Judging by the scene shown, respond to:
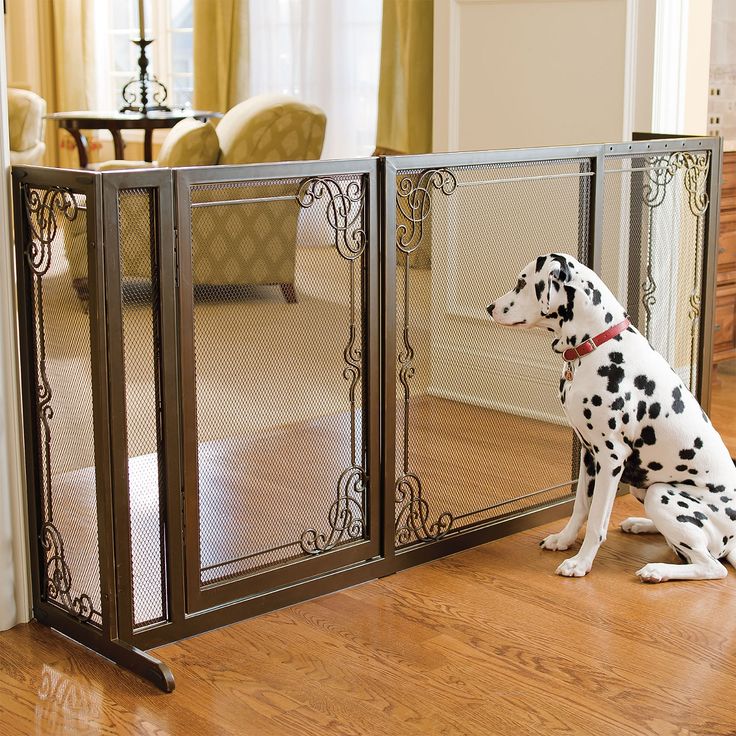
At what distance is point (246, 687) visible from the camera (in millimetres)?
2166

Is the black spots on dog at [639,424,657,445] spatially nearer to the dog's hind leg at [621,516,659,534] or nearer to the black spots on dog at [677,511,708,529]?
the black spots on dog at [677,511,708,529]

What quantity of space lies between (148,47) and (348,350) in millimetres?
6293

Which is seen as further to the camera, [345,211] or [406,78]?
[406,78]

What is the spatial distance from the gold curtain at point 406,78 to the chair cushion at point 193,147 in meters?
1.61

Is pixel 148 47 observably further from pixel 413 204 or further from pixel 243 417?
pixel 243 417

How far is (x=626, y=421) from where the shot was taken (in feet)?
8.61

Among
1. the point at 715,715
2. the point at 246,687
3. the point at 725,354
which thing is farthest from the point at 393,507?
the point at 725,354

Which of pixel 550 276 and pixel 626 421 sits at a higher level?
pixel 550 276

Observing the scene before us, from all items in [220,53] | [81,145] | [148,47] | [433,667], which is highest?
[148,47]

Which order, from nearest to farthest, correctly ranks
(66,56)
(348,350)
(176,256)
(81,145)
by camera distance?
(176,256) < (348,350) < (81,145) < (66,56)

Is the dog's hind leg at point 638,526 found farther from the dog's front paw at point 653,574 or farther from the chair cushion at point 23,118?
the chair cushion at point 23,118

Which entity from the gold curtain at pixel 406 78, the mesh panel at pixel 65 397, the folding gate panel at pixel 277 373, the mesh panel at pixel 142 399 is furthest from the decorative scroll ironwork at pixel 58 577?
the gold curtain at pixel 406 78

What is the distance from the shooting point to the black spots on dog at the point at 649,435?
265 centimetres

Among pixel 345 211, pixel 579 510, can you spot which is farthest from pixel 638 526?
pixel 345 211
